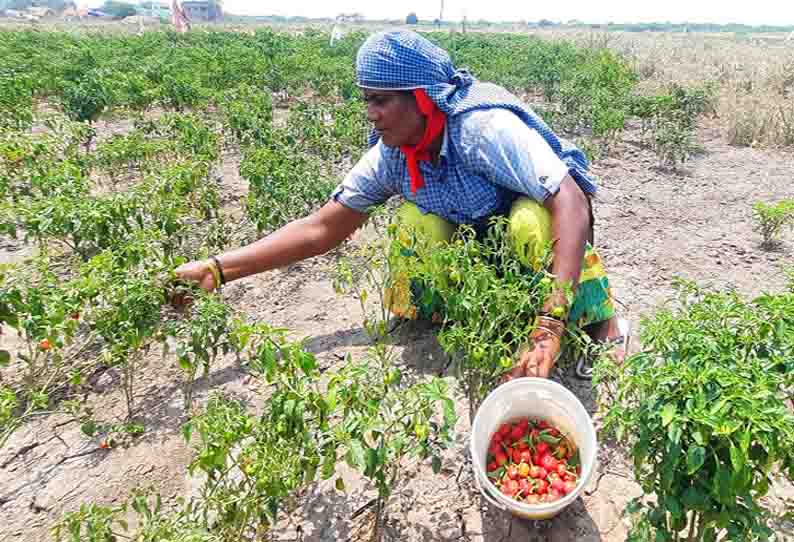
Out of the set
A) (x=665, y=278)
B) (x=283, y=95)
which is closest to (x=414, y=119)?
(x=665, y=278)

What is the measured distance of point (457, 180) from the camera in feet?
8.10

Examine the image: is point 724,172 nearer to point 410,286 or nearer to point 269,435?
point 410,286

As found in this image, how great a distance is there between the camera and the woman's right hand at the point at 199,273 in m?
2.24

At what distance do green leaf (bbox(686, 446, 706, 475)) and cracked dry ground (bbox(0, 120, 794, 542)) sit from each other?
83 cm

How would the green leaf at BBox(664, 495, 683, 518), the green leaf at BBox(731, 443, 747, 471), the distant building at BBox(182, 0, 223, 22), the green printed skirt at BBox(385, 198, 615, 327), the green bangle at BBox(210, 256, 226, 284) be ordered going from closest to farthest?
1. the green leaf at BBox(731, 443, 747, 471)
2. the green leaf at BBox(664, 495, 683, 518)
3. the green printed skirt at BBox(385, 198, 615, 327)
4. the green bangle at BBox(210, 256, 226, 284)
5. the distant building at BBox(182, 0, 223, 22)

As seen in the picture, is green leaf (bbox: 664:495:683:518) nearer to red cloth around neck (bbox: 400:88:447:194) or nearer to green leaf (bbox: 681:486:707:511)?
green leaf (bbox: 681:486:707:511)

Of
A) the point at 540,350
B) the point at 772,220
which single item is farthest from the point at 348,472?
the point at 772,220

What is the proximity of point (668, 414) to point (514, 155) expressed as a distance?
133 cm

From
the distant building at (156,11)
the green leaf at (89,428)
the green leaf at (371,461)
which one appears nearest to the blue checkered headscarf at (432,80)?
the green leaf at (371,461)

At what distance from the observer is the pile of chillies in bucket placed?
5.61 ft

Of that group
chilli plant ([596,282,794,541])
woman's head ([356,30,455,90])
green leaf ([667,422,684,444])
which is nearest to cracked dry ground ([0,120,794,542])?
chilli plant ([596,282,794,541])

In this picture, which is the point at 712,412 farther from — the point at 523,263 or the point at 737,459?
the point at 523,263

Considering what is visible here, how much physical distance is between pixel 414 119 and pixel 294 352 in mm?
1134

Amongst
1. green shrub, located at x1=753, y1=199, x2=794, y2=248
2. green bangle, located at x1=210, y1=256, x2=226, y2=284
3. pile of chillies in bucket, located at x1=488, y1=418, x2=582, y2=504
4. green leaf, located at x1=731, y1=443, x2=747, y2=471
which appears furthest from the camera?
green shrub, located at x1=753, y1=199, x2=794, y2=248
